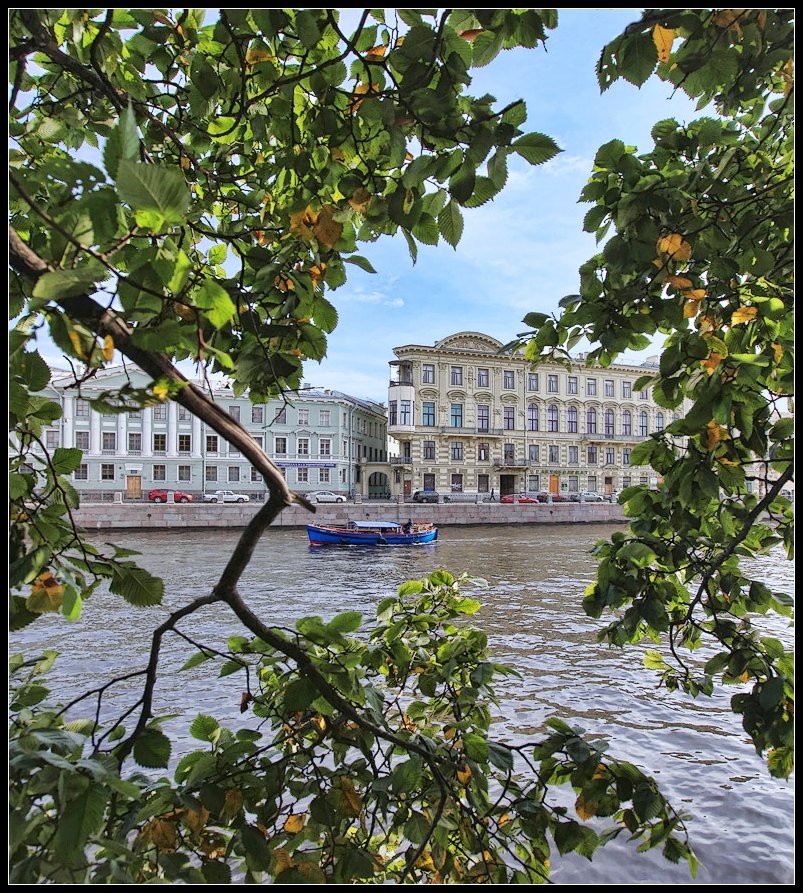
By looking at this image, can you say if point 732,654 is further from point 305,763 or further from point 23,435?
point 23,435

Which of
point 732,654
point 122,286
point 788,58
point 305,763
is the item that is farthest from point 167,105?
point 732,654

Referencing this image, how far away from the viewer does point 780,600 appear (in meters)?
2.00

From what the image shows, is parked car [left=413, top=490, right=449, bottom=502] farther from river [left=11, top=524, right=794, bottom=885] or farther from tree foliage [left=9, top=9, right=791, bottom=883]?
tree foliage [left=9, top=9, right=791, bottom=883]

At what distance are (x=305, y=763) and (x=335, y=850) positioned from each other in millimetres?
245

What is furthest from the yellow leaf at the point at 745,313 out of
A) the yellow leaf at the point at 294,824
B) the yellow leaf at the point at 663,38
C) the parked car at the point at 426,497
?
the parked car at the point at 426,497

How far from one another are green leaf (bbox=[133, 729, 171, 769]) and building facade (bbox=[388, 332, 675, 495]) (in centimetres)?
4070

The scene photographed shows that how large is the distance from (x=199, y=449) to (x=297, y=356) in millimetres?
38867

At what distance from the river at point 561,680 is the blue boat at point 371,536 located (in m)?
4.30

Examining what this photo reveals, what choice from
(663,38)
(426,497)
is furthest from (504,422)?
(663,38)

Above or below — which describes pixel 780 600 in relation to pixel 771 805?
above

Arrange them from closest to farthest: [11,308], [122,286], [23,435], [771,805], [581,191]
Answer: [122,286]
[23,435]
[11,308]
[581,191]
[771,805]

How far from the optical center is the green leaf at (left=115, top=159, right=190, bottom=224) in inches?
31.2

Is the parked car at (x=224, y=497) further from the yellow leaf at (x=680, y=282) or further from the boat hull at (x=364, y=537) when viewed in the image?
the yellow leaf at (x=680, y=282)

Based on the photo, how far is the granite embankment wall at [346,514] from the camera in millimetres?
29359
